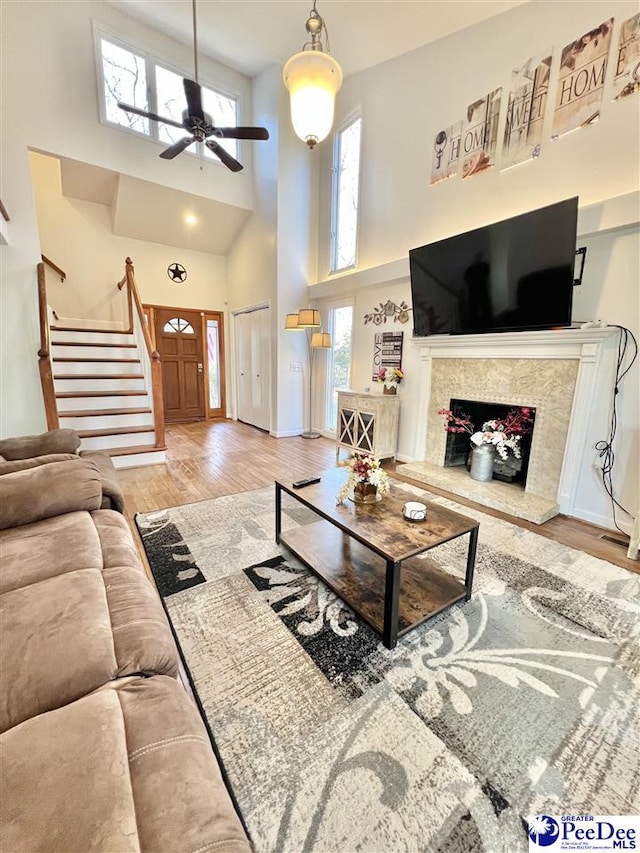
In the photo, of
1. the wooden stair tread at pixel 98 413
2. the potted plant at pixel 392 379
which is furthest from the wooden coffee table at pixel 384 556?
the wooden stair tread at pixel 98 413

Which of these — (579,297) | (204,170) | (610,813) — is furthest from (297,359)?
(610,813)

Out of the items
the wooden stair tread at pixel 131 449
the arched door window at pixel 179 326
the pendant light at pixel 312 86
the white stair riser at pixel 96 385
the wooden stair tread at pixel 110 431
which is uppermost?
the pendant light at pixel 312 86

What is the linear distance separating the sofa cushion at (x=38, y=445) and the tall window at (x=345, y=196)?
4029 mm

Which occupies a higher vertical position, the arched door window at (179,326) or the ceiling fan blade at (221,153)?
the ceiling fan blade at (221,153)

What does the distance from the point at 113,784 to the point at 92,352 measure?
16.4 ft

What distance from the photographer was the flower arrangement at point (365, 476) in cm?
194

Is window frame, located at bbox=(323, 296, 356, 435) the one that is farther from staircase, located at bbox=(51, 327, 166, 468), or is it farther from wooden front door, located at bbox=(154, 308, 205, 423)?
wooden front door, located at bbox=(154, 308, 205, 423)

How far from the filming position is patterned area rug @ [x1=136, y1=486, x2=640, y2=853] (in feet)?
3.30

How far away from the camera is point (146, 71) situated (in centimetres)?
450

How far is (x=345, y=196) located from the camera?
4.94 metres

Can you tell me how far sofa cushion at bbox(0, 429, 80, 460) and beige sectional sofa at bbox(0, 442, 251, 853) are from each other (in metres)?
1.02

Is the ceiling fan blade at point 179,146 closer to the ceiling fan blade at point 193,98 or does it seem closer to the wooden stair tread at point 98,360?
the ceiling fan blade at point 193,98

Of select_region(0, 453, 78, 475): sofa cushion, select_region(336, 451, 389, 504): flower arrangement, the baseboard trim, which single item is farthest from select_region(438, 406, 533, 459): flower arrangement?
select_region(0, 453, 78, 475): sofa cushion

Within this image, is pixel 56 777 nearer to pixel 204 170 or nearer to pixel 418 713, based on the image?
pixel 418 713
